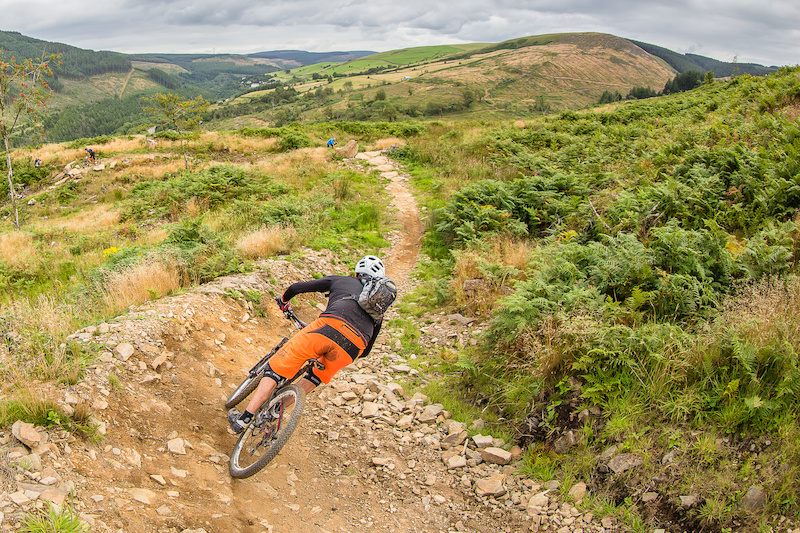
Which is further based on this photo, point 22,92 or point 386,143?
point 386,143

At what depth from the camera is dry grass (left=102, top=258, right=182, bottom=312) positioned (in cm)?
662

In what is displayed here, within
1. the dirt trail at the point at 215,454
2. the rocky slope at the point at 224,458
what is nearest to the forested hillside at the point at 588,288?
the rocky slope at the point at 224,458

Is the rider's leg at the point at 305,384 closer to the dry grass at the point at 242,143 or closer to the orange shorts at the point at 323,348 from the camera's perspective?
the orange shorts at the point at 323,348

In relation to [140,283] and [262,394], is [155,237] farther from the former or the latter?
[262,394]

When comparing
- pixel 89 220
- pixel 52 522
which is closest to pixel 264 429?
pixel 52 522

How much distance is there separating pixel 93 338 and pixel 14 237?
12.5 m

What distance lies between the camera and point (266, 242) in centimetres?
984

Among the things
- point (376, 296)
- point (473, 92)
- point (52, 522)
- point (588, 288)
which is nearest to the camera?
point (52, 522)

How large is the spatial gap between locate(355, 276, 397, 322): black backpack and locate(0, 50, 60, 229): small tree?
1758cm

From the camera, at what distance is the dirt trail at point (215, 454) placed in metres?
3.45

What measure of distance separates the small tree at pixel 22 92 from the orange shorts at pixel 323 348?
17190 mm

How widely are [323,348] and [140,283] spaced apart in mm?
4443

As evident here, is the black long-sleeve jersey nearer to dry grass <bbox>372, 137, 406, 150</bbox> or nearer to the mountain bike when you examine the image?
the mountain bike

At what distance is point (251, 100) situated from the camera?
150m
